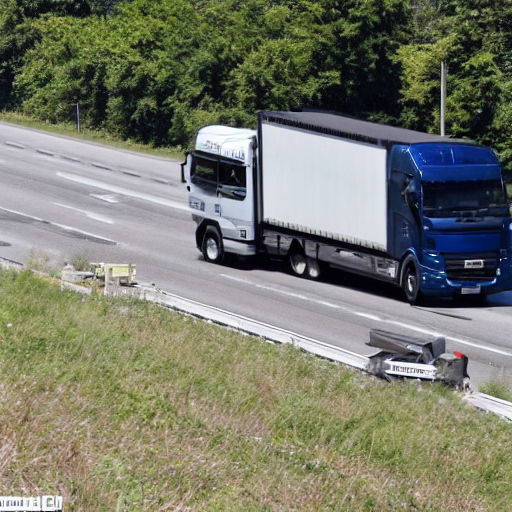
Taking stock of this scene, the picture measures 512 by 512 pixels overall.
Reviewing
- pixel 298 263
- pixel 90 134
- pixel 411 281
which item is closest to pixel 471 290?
pixel 411 281

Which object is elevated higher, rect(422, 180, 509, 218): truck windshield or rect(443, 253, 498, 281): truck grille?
rect(422, 180, 509, 218): truck windshield

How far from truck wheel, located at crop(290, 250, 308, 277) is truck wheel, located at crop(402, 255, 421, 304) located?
3.04 metres

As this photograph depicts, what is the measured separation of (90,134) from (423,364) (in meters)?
34.8

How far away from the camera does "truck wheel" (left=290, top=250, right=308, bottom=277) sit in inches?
901

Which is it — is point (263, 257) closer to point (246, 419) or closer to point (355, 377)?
point (355, 377)

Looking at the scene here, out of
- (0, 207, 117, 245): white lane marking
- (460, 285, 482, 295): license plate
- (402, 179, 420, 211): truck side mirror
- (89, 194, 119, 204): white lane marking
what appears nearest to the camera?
(402, 179, 420, 211): truck side mirror

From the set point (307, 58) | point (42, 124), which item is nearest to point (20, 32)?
point (42, 124)

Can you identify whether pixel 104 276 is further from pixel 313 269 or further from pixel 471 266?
pixel 471 266

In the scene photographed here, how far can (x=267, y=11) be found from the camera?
48.0 meters

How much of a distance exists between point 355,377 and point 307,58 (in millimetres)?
31455

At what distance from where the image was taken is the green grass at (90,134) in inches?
1674

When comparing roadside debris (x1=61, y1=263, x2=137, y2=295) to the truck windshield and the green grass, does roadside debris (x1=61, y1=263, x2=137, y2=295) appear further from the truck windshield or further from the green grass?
the green grass

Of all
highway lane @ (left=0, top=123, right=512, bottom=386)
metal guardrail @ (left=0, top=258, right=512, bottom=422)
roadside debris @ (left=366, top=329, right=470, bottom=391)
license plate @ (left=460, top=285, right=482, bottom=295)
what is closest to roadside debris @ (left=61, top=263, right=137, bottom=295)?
metal guardrail @ (left=0, top=258, right=512, bottom=422)

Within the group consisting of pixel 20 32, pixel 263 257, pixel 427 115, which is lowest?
pixel 263 257
